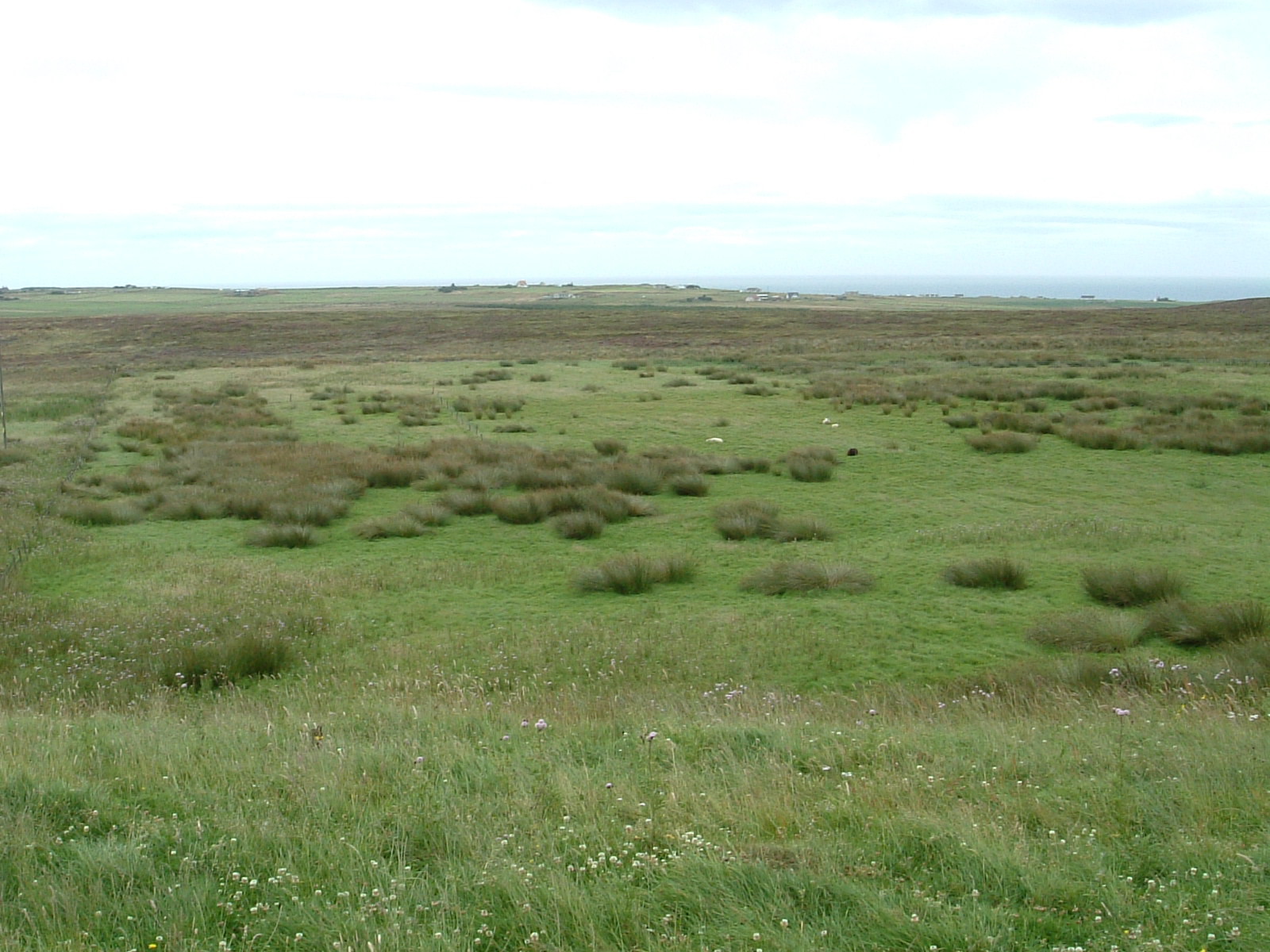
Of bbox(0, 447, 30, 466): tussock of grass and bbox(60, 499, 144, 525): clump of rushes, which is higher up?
bbox(0, 447, 30, 466): tussock of grass

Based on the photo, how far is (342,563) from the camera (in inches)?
504

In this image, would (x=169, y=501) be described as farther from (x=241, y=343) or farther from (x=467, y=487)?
(x=241, y=343)

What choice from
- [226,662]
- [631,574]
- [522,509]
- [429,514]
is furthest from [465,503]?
[226,662]

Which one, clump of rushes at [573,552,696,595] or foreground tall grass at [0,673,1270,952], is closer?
foreground tall grass at [0,673,1270,952]

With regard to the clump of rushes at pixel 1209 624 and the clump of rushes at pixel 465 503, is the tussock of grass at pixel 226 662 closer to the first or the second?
the clump of rushes at pixel 465 503

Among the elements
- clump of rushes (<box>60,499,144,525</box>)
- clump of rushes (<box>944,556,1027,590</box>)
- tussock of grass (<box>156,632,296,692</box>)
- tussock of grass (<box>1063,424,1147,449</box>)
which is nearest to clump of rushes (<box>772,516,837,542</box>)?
clump of rushes (<box>944,556,1027,590</box>)

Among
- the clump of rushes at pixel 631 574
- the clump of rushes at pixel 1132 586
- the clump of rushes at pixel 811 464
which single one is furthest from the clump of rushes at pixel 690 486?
the clump of rushes at pixel 1132 586

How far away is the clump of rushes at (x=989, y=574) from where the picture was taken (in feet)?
34.4

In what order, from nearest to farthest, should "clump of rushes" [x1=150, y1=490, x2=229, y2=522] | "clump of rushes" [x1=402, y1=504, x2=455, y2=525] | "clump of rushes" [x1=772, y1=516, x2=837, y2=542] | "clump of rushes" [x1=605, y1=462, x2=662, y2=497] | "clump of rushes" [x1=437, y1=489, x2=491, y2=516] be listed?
"clump of rushes" [x1=772, y1=516, x2=837, y2=542] < "clump of rushes" [x1=402, y1=504, x2=455, y2=525] < "clump of rushes" [x1=437, y1=489, x2=491, y2=516] < "clump of rushes" [x1=150, y1=490, x2=229, y2=522] < "clump of rushes" [x1=605, y1=462, x2=662, y2=497]

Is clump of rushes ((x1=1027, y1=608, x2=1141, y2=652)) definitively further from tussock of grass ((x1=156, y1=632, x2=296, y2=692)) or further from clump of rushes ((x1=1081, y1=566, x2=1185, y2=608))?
tussock of grass ((x1=156, y1=632, x2=296, y2=692))

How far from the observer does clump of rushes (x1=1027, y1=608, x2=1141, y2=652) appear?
8.57m

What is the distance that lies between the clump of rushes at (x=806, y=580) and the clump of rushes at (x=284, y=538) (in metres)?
6.30

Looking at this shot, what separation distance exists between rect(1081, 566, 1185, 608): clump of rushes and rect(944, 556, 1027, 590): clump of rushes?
678 mm

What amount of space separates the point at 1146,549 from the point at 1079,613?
316 centimetres
